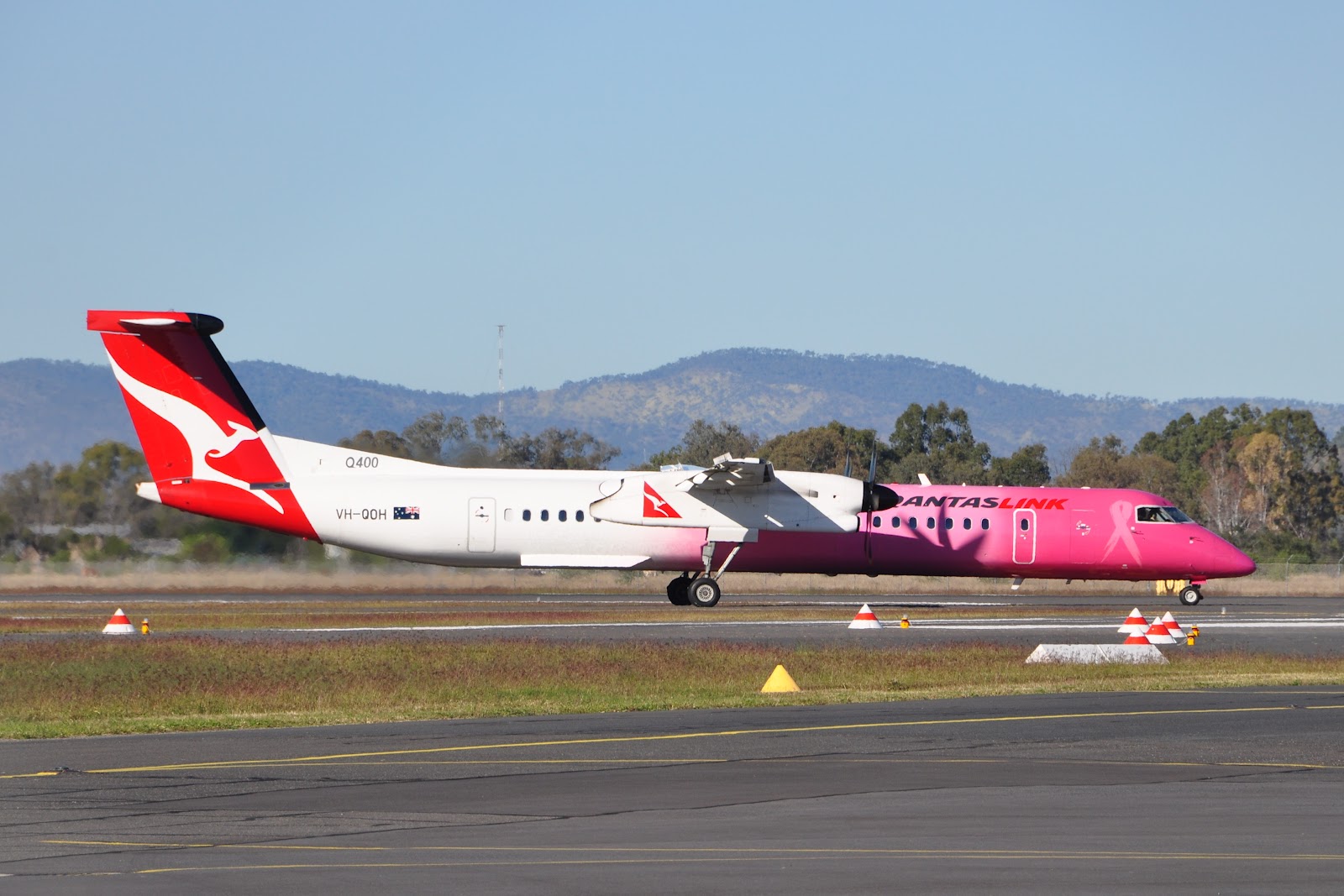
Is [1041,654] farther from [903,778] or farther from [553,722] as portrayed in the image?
[903,778]

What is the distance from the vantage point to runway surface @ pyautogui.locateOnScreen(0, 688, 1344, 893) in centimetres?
843

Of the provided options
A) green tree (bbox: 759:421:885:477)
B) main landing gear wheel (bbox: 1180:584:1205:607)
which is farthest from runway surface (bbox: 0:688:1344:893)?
green tree (bbox: 759:421:885:477)

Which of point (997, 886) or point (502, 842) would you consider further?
point (502, 842)

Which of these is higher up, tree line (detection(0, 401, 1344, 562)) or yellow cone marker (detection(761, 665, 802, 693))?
tree line (detection(0, 401, 1344, 562))

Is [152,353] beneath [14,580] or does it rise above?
above

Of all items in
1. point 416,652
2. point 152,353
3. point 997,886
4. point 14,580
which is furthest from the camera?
point 14,580

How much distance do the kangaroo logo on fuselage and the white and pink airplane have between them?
0.03m

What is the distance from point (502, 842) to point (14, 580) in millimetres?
39454

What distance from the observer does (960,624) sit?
3378cm

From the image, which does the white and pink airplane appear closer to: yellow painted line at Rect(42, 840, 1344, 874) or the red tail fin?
the red tail fin

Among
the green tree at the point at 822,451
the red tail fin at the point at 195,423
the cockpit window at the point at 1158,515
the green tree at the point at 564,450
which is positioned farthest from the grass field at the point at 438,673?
the green tree at the point at 822,451

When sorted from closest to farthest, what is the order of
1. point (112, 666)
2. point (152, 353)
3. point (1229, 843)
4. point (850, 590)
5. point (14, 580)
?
point (1229, 843) < point (112, 666) < point (152, 353) < point (14, 580) < point (850, 590)

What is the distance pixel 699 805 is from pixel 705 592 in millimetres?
28772

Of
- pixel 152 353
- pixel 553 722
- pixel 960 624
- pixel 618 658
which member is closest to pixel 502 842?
pixel 553 722
